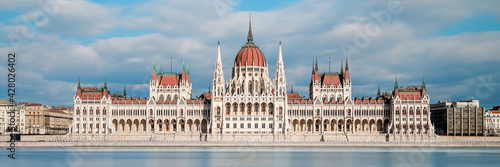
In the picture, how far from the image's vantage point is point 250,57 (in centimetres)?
18688

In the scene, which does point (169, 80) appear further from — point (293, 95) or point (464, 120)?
point (464, 120)

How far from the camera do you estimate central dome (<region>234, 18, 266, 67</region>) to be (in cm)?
18650

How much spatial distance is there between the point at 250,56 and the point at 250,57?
28cm

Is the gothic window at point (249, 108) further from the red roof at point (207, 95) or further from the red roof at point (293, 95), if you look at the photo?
the red roof at point (207, 95)

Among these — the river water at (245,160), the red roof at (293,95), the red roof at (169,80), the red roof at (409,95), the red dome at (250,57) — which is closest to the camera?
the river water at (245,160)

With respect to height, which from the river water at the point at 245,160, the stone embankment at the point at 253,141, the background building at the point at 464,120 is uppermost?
the background building at the point at 464,120

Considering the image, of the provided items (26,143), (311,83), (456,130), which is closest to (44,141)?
(26,143)

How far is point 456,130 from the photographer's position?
625ft

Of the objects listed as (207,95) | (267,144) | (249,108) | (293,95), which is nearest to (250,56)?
(293,95)

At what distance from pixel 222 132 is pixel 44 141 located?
39.2m

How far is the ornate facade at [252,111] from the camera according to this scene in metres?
174

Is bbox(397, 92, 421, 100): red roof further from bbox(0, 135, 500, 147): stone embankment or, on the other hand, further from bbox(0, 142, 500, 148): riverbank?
bbox(0, 142, 500, 148): riverbank

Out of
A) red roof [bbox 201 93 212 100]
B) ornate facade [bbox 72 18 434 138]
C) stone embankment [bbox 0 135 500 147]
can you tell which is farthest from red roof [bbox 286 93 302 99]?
stone embankment [bbox 0 135 500 147]

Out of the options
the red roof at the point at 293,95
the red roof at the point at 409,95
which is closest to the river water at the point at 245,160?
the red roof at the point at 409,95
